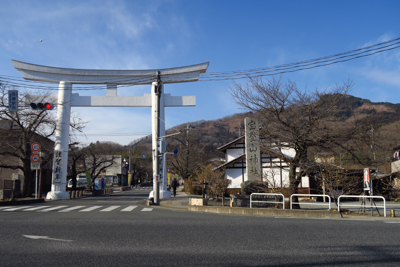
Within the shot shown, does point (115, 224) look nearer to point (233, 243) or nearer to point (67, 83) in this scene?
point (233, 243)

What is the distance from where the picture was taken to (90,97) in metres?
26.7

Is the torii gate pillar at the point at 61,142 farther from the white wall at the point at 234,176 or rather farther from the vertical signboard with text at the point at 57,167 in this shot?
the white wall at the point at 234,176

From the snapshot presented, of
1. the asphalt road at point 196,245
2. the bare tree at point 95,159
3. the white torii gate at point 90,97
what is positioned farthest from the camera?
the bare tree at point 95,159

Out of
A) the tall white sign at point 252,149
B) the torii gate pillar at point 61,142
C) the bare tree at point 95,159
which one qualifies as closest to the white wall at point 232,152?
the tall white sign at point 252,149

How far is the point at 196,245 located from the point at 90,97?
75.2 feet

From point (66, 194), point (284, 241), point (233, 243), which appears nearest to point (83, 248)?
point (233, 243)

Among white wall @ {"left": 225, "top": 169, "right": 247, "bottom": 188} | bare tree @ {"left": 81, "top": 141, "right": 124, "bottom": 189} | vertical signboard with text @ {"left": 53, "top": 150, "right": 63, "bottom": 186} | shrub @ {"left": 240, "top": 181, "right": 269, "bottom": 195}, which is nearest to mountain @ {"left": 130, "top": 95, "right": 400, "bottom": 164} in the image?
shrub @ {"left": 240, "top": 181, "right": 269, "bottom": 195}

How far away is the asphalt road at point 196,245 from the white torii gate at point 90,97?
1731 cm

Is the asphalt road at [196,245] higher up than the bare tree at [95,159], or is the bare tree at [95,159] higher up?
the bare tree at [95,159]

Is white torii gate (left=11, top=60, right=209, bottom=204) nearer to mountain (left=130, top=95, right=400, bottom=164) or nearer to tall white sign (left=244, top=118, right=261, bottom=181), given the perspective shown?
mountain (left=130, top=95, right=400, bottom=164)

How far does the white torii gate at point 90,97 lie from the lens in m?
25.5

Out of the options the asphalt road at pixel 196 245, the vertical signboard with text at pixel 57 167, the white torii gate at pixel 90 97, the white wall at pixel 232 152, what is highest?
the white torii gate at pixel 90 97

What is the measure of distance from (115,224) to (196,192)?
89.8 feet

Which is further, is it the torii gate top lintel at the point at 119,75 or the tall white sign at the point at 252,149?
the torii gate top lintel at the point at 119,75
